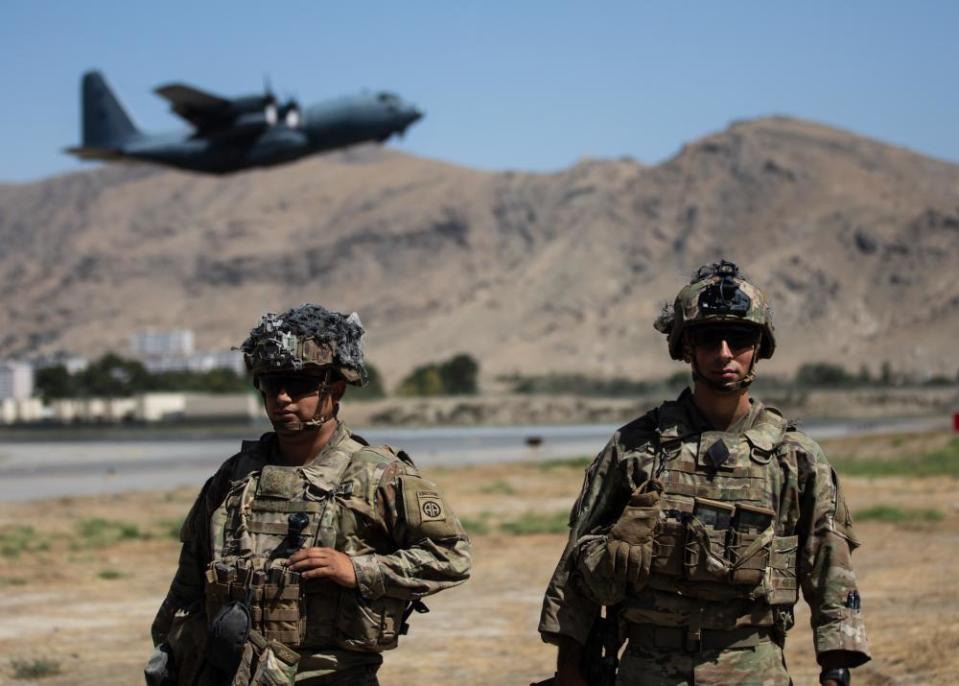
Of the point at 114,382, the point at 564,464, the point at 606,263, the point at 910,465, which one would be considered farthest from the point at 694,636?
the point at 606,263

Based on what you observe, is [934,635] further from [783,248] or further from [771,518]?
[783,248]

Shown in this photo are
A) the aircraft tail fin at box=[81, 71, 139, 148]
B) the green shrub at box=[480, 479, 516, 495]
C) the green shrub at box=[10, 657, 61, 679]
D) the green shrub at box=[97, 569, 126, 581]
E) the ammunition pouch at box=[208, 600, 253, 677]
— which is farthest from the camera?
the aircraft tail fin at box=[81, 71, 139, 148]

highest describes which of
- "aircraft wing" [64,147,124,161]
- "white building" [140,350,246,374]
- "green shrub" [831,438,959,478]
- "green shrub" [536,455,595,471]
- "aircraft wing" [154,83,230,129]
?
"aircraft wing" [154,83,230,129]

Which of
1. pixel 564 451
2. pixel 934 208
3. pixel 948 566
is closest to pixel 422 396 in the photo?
pixel 934 208

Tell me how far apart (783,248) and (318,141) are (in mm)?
89775

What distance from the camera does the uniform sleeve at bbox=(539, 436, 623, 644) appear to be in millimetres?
4898

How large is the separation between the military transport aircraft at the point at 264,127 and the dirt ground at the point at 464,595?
98.6ft

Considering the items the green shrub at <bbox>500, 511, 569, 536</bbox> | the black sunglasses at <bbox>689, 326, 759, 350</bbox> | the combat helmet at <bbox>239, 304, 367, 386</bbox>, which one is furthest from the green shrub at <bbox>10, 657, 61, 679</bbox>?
the green shrub at <bbox>500, 511, 569, 536</bbox>

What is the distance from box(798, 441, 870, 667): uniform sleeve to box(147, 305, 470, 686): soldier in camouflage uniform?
3.82 feet

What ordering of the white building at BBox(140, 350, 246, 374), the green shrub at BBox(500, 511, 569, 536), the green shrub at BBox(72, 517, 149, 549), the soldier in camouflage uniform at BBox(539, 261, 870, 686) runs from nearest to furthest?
1. the soldier in camouflage uniform at BBox(539, 261, 870, 686)
2. the green shrub at BBox(72, 517, 149, 549)
3. the green shrub at BBox(500, 511, 569, 536)
4. the white building at BBox(140, 350, 246, 374)

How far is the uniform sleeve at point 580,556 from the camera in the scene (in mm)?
4898

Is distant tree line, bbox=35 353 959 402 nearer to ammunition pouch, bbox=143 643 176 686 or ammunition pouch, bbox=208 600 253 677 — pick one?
ammunition pouch, bbox=143 643 176 686

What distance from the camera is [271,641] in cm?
486

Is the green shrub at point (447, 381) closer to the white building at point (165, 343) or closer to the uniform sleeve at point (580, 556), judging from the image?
the white building at point (165, 343)
